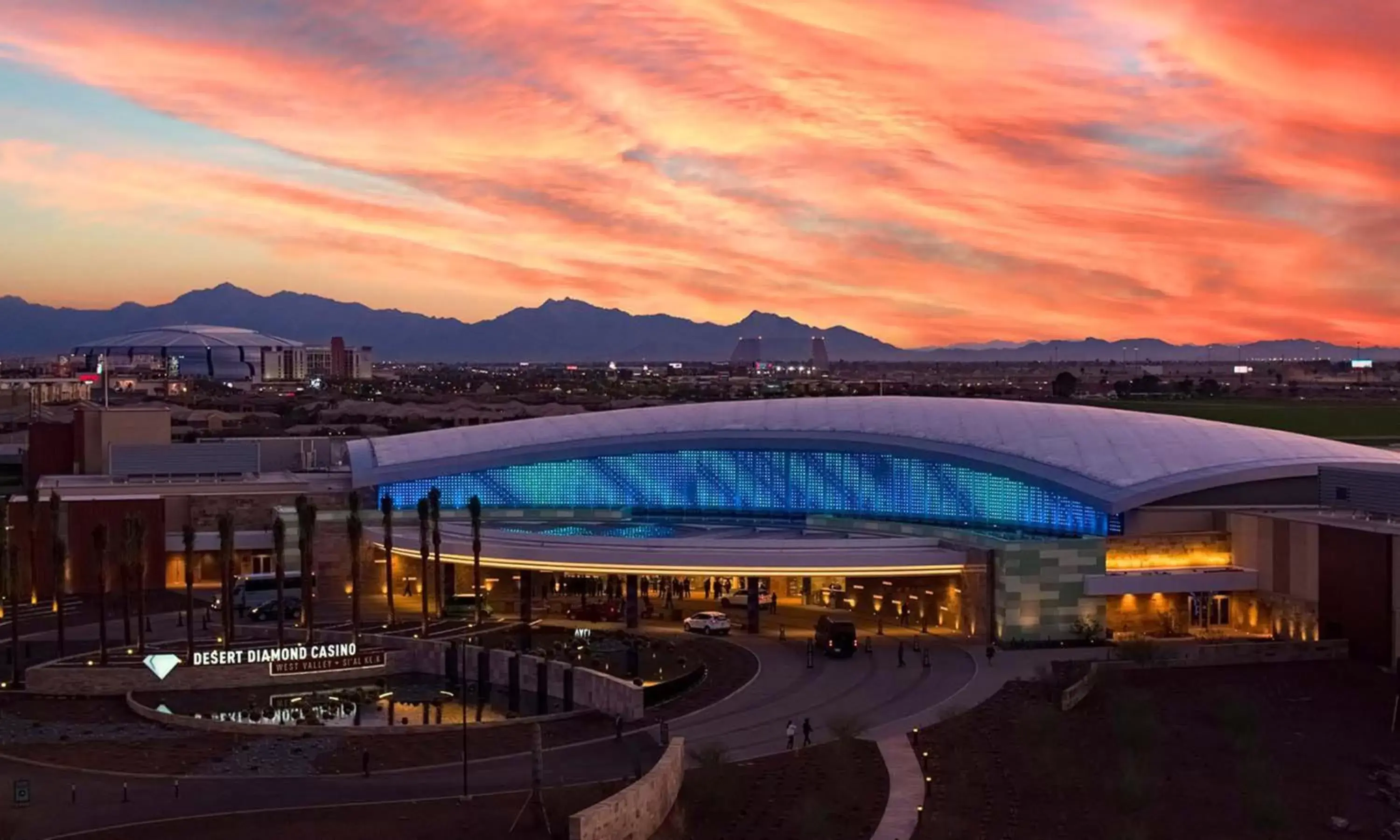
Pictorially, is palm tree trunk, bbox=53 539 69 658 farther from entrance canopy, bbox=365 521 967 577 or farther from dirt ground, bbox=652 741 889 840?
dirt ground, bbox=652 741 889 840

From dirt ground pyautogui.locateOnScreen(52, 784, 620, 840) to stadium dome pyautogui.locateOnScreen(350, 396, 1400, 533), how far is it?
29.2m

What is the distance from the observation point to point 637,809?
102ft

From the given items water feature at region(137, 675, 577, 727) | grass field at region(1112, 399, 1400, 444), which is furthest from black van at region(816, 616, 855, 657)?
grass field at region(1112, 399, 1400, 444)

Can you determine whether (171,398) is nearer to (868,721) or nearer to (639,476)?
(639,476)

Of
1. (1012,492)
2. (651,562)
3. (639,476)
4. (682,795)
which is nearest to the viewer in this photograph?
(682,795)

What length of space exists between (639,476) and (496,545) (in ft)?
34.5

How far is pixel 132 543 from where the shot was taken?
5006 cm

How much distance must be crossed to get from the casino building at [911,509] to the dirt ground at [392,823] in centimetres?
2075

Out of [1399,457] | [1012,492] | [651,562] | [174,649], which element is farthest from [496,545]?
[1399,457]

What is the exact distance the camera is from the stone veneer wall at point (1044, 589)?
1973 inches

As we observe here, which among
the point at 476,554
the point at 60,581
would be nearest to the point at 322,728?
the point at 60,581

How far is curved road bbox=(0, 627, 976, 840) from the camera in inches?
1310

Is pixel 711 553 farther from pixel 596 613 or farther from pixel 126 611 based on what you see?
pixel 126 611

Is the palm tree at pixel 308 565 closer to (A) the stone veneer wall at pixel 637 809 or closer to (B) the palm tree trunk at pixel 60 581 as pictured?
(B) the palm tree trunk at pixel 60 581
